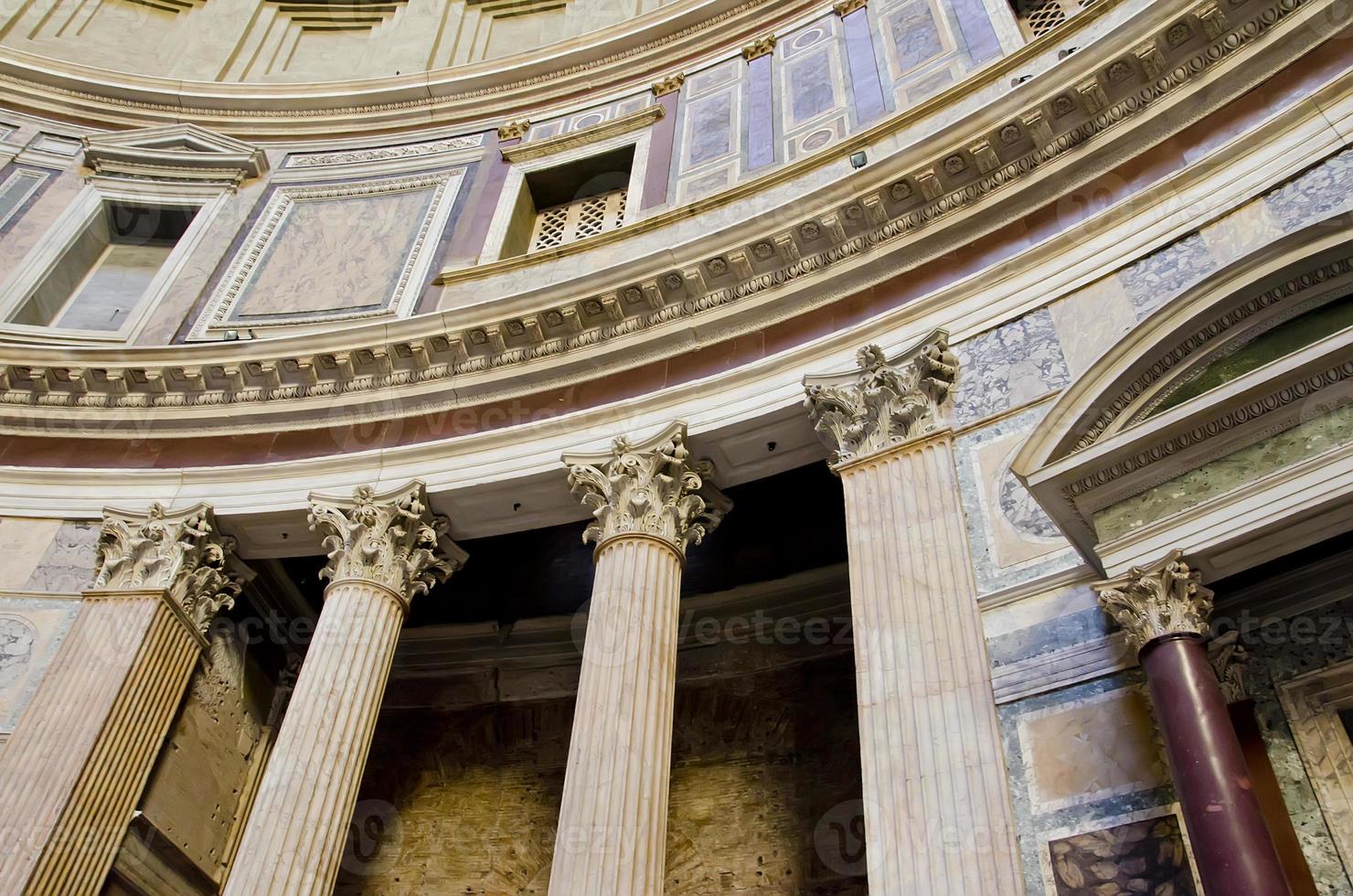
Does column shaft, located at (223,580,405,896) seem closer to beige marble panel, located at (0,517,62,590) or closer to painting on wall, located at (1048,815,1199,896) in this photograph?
beige marble panel, located at (0,517,62,590)

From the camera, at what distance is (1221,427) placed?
5.16 meters

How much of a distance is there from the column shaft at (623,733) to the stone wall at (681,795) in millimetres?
3221

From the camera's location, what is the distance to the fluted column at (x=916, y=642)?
5695 millimetres

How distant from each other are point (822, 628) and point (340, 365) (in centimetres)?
558

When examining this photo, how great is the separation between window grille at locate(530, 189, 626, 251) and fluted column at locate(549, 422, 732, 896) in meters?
4.84

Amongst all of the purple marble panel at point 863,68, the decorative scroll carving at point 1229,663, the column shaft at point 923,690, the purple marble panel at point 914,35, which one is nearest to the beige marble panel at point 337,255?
the purple marble panel at point 863,68

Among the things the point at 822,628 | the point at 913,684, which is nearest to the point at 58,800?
the point at 913,684

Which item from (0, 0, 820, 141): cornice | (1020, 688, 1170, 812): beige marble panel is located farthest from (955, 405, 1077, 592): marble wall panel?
(0, 0, 820, 141): cornice

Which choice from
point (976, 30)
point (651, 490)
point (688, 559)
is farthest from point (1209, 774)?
point (976, 30)

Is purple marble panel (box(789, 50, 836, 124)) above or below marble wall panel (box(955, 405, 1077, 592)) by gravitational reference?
above

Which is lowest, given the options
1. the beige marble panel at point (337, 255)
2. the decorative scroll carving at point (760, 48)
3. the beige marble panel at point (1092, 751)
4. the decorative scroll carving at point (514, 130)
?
the beige marble panel at point (1092, 751)

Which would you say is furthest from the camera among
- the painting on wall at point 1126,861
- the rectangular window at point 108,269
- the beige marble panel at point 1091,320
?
the rectangular window at point 108,269

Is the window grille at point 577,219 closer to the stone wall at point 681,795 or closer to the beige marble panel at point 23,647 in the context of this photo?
the stone wall at point 681,795

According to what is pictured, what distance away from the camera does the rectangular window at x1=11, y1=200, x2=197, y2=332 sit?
1306cm
